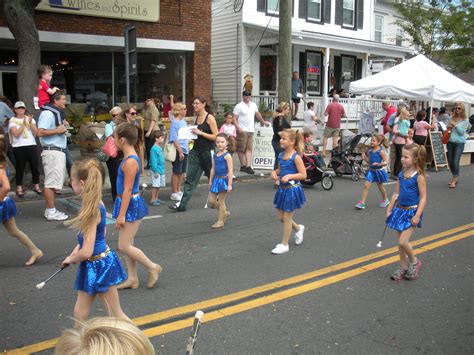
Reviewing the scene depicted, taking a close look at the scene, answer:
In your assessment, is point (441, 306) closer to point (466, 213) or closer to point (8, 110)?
point (466, 213)

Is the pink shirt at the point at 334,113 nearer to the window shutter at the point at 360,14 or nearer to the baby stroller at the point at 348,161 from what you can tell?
the baby stroller at the point at 348,161

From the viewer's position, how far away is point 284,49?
43.5 ft

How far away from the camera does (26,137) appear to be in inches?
349

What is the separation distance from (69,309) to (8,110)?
8.09 m

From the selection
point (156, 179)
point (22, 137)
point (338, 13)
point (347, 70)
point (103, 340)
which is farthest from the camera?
point (347, 70)

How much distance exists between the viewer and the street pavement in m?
3.99

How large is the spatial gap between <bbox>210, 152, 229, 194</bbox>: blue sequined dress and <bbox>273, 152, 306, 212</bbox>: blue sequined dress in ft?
4.17

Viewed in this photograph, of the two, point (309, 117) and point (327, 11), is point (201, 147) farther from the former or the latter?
point (327, 11)

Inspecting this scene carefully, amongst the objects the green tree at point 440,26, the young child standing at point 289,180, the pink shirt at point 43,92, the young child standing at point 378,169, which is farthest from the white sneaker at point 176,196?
the green tree at point 440,26

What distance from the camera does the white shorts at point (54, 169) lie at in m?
7.76

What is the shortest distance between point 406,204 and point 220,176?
294cm

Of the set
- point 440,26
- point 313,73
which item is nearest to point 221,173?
point 313,73

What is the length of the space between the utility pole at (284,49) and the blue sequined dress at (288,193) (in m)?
7.34

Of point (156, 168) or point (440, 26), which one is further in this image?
point (440, 26)
